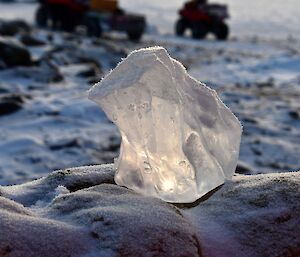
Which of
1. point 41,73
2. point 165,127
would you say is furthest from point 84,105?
point 165,127

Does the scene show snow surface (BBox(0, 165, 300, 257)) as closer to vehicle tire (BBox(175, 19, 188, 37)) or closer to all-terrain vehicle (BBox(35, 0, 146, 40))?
all-terrain vehicle (BBox(35, 0, 146, 40))

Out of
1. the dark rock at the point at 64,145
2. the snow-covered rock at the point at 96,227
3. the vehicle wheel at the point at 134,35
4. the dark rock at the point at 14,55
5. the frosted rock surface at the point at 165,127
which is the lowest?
the vehicle wheel at the point at 134,35

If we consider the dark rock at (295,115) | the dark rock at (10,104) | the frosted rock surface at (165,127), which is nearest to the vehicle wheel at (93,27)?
the dark rock at (10,104)

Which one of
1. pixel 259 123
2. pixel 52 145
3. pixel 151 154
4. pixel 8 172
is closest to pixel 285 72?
pixel 259 123

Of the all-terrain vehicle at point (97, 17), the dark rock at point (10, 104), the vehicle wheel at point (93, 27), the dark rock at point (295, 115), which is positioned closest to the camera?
the dark rock at point (10, 104)

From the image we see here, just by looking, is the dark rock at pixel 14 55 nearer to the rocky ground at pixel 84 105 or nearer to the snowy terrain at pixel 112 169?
the rocky ground at pixel 84 105

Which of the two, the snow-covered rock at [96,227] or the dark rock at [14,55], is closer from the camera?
the snow-covered rock at [96,227]

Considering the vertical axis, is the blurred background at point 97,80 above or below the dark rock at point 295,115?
below
